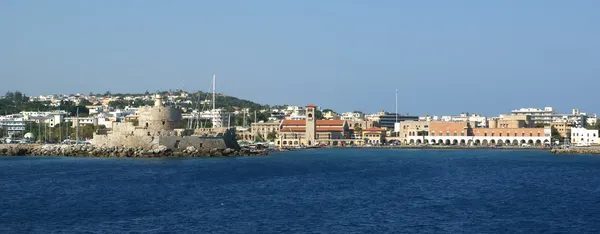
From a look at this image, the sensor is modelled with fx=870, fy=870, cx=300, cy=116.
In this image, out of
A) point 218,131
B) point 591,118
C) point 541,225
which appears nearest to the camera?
point 541,225

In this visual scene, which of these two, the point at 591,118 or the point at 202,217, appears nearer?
the point at 202,217

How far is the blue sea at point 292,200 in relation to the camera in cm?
2261

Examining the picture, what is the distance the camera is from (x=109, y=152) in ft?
183

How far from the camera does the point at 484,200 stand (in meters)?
28.5

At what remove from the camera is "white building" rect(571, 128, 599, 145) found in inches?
3499

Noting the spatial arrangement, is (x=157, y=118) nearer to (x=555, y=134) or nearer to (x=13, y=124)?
(x=13, y=124)

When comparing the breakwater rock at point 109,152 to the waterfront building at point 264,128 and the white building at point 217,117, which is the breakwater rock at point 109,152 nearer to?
the waterfront building at point 264,128

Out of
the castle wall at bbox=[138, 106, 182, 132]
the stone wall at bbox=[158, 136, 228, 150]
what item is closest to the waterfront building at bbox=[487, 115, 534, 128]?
the stone wall at bbox=[158, 136, 228, 150]

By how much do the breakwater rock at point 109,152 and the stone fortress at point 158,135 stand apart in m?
0.50

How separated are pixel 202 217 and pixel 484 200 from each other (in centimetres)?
978

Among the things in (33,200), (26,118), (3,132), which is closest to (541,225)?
(33,200)

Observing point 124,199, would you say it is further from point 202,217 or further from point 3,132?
point 3,132

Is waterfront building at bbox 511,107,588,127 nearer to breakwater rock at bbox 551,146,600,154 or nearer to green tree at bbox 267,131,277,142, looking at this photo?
green tree at bbox 267,131,277,142

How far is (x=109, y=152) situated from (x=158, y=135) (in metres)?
3.35
